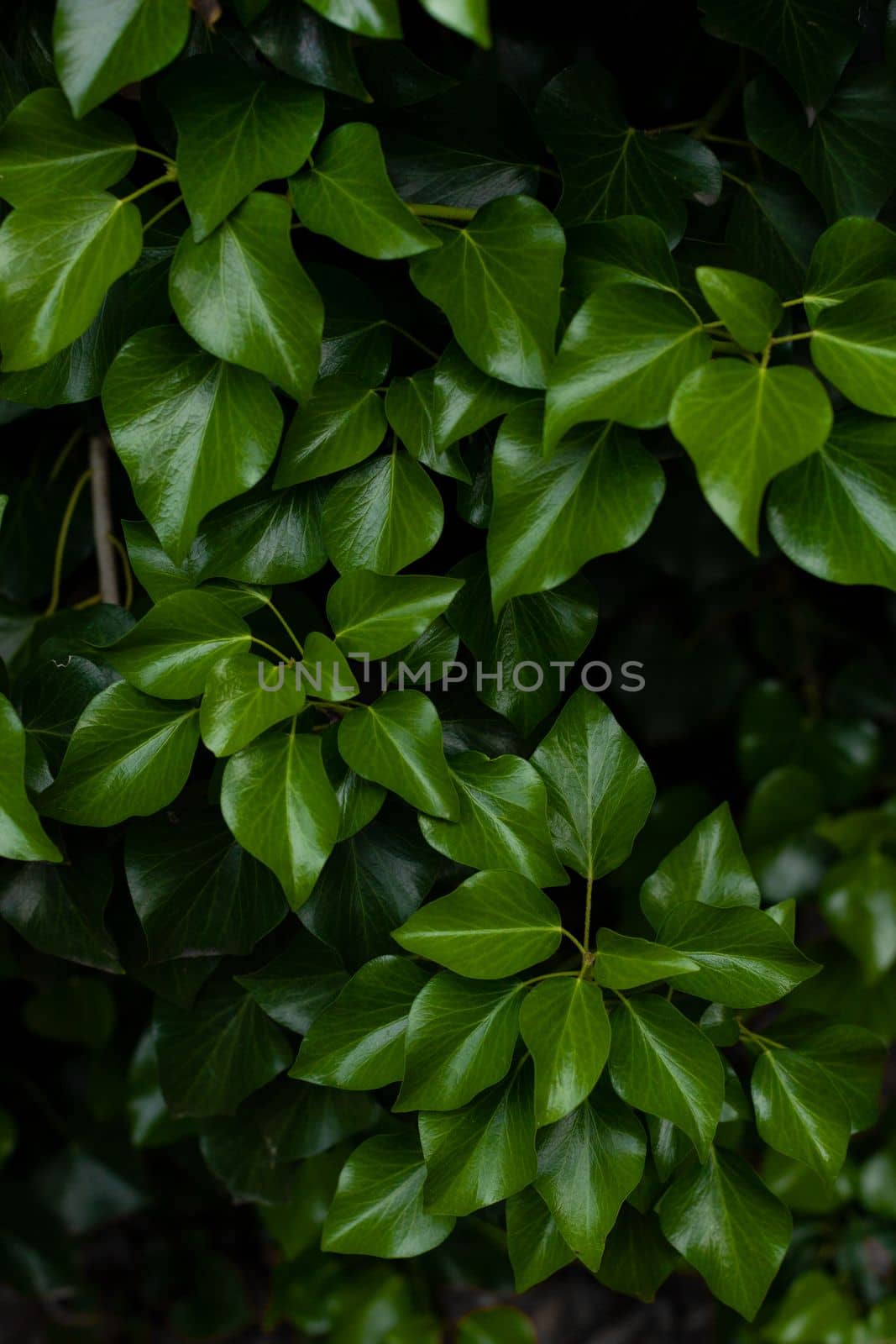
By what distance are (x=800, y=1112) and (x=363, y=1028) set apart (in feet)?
0.81

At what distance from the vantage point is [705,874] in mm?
614

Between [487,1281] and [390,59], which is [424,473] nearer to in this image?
[390,59]

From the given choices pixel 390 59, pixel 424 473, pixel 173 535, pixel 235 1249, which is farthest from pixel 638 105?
pixel 235 1249

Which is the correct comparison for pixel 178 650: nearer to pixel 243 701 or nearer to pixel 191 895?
pixel 243 701

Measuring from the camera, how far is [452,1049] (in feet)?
1.81

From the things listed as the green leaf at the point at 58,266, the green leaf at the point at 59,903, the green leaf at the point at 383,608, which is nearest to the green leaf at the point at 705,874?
the green leaf at the point at 383,608

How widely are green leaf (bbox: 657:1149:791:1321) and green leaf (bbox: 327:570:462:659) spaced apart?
35cm

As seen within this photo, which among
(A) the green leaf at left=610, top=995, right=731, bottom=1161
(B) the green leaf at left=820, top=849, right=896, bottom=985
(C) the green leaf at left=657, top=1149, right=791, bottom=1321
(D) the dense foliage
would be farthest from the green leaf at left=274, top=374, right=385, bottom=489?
(B) the green leaf at left=820, top=849, right=896, bottom=985

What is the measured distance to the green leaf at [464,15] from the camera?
0.39m

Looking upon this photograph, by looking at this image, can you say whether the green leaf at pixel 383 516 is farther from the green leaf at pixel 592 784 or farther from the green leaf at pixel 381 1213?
the green leaf at pixel 381 1213

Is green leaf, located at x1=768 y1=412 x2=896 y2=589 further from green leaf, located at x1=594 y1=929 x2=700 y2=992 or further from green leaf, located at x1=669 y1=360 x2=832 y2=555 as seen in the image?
green leaf, located at x1=594 y1=929 x2=700 y2=992

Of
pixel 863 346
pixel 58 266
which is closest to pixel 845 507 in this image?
pixel 863 346

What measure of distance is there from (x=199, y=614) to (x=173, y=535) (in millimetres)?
44

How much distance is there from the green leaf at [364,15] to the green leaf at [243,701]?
0.96 ft
